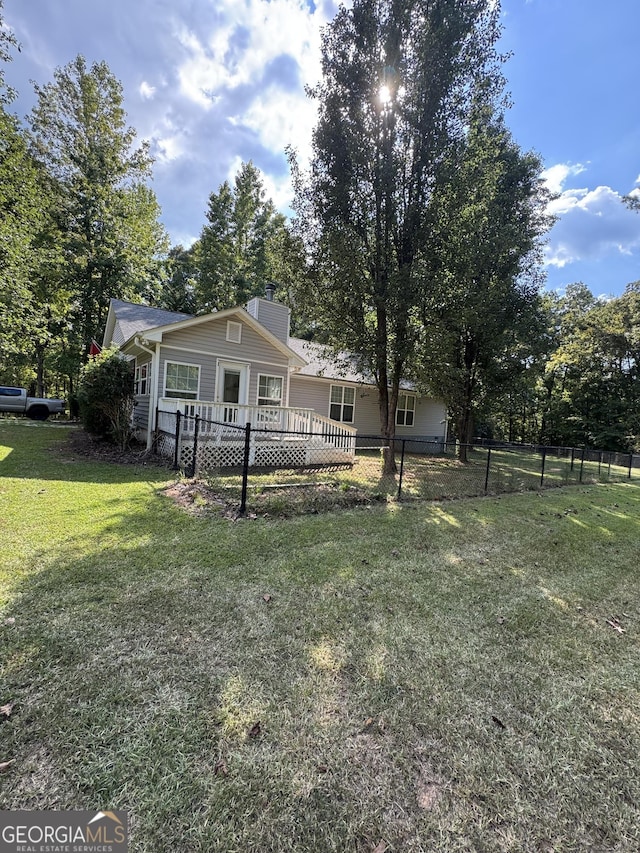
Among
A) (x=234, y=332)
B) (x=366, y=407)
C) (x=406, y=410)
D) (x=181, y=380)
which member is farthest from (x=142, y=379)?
(x=406, y=410)

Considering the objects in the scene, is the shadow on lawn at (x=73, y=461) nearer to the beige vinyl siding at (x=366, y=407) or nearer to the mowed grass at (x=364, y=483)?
the mowed grass at (x=364, y=483)

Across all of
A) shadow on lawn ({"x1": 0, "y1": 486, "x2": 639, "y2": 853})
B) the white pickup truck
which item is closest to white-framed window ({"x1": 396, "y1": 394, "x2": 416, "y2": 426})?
shadow on lawn ({"x1": 0, "y1": 486, "x2": 639, "y2": 853})

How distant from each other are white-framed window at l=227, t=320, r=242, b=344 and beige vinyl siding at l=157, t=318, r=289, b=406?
0.32 ft

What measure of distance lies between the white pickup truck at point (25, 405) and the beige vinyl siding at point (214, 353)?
14.5 metres

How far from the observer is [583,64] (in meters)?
8.90

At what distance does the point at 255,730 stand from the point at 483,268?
47.2 feet

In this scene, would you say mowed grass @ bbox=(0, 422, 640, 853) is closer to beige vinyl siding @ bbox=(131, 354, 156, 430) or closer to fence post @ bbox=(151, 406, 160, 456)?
fence post @ bbox=(151, 406, 160, 456)

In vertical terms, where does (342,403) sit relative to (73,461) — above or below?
above

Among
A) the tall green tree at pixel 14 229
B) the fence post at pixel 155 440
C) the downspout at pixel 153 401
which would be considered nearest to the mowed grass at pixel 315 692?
the fence post at pixel 155 440

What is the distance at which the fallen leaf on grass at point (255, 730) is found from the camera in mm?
1863

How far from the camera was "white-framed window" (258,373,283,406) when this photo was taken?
12.7 meters

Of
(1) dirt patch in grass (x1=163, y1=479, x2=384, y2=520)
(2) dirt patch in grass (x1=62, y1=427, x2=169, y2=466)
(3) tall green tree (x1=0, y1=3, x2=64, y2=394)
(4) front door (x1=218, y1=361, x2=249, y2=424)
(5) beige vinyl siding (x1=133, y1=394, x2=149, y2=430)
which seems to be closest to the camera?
(1) dirt patch in grass (x1=163, y1=479, x2=384, y2=520)

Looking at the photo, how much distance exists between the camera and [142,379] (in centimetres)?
1243

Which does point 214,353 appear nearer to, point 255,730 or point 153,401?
point 153,401
